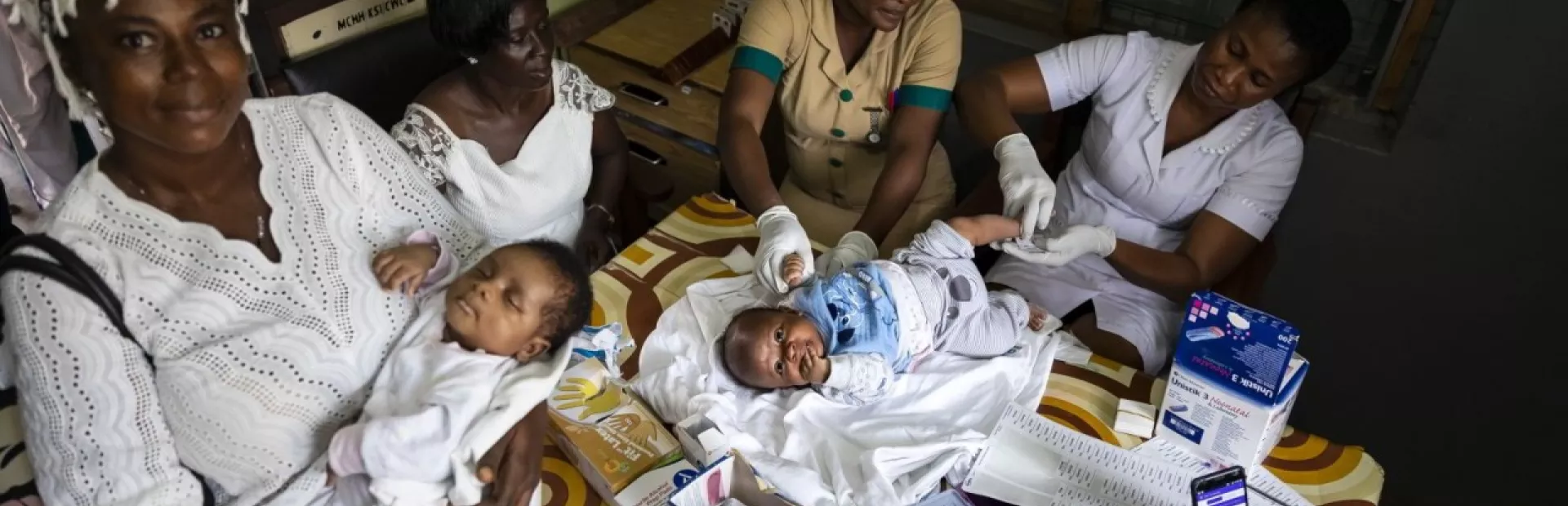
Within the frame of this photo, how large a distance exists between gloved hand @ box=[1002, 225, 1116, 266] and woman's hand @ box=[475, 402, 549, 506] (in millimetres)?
916

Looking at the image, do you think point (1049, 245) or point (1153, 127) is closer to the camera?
point (1049, 245)

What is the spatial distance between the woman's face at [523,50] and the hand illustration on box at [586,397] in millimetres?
536

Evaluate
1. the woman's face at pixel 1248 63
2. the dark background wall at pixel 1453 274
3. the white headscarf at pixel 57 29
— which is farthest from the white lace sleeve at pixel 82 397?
the dark background wall at pixel 1453 274

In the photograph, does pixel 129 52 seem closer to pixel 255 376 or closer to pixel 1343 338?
pixel 255 376

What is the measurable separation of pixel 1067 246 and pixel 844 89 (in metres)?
0.56

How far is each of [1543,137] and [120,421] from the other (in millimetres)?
2475

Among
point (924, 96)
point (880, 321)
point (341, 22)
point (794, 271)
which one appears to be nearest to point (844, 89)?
point (924, 96)

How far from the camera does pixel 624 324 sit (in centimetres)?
166

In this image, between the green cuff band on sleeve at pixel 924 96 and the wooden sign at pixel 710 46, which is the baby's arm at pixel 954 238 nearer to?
the green cuff band on sleeve at pixel 924 96

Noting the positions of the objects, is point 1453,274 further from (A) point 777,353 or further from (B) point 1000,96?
(A) point 777,353

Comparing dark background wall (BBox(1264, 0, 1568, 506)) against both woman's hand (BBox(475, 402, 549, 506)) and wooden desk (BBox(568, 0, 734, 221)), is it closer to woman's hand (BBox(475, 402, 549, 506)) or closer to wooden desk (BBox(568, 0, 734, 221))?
wooden desk (BBox(568, 0, 734, 221))

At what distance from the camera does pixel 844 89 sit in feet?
6.56

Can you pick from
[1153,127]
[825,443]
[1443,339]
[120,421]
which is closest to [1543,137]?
[1443,339]

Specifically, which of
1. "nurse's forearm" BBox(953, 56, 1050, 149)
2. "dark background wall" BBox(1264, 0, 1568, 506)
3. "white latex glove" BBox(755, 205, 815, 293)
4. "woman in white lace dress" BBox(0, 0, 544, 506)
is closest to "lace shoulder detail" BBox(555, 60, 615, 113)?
"white latex glove" BBox(755, 205, 815, 293)
